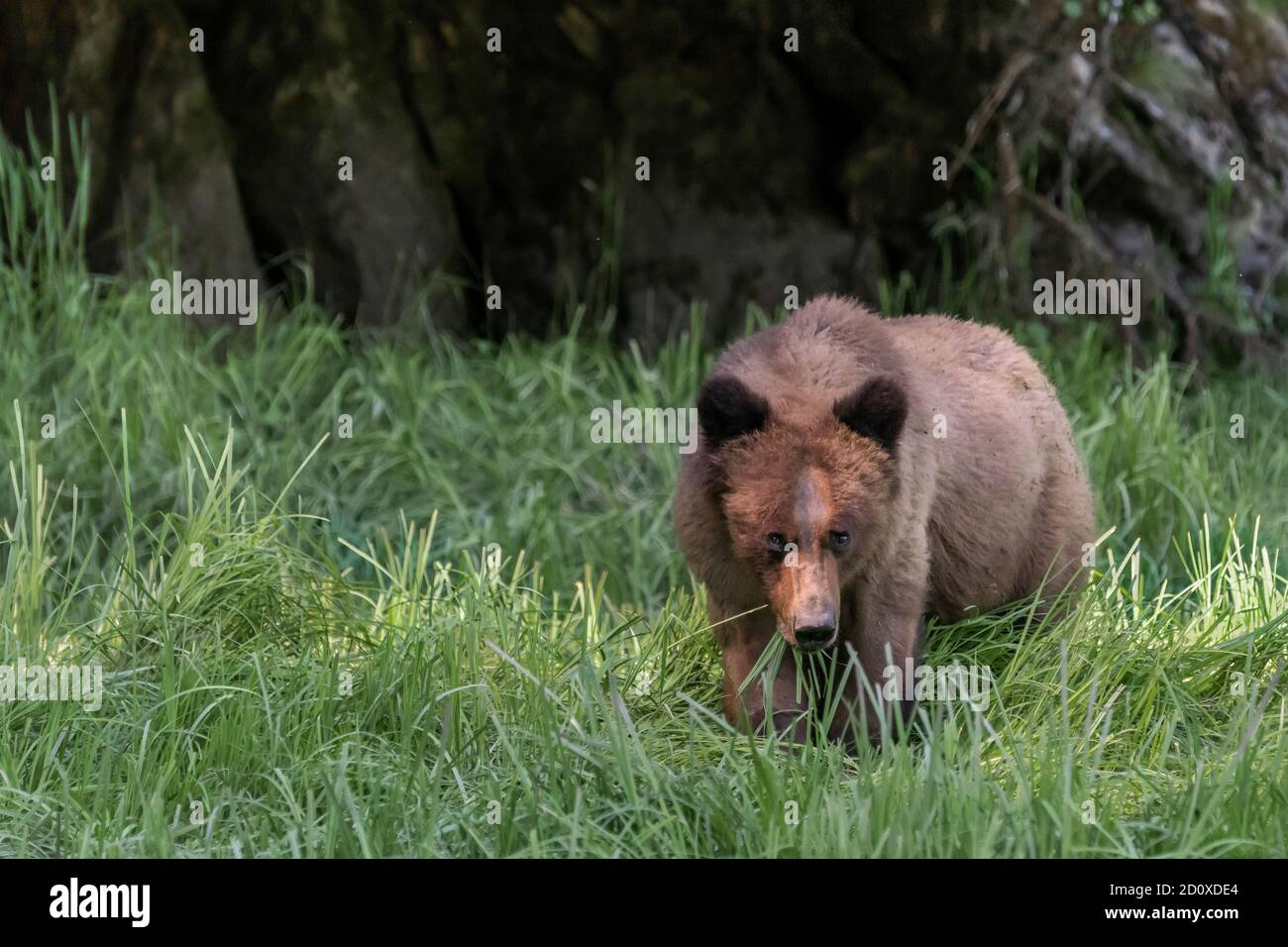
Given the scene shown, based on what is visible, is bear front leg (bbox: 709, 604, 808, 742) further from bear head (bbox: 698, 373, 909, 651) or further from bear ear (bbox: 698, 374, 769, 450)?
bear ear (bbox: 698, 374, 769, 450)

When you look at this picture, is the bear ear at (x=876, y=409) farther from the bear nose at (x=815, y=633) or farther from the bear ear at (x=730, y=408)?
the bear nose at (x=815, y=633)

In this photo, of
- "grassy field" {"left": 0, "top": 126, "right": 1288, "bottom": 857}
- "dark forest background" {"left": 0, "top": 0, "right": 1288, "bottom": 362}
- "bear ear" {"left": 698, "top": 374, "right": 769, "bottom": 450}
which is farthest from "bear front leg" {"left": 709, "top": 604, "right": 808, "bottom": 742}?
"dark forest background" {"left": 0, "top": 0, "right": 1288, "bottom": 362}

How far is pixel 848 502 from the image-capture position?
184 inches

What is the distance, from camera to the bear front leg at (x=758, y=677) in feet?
16.3

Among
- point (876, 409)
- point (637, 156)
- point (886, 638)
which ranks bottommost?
point (886, 638)

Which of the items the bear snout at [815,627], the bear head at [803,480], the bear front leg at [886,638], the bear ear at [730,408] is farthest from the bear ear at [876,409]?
the bear snout at [815,627]

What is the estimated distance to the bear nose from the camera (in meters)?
4.45

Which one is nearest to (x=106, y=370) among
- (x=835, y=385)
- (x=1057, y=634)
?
(x=835, y=385)

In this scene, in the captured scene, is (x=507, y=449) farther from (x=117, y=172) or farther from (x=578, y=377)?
(x=117, y=172)

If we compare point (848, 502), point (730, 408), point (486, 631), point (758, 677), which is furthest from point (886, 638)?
point (486, 631)

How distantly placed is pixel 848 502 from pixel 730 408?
1.46 ft

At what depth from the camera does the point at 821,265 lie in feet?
30.7

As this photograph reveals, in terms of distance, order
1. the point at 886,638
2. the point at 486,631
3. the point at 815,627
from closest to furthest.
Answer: the point at 815,627 < the point at 886,638 < the point at 486,631

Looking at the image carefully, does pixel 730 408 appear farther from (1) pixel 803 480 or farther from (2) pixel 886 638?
(2) pixel 886 638
